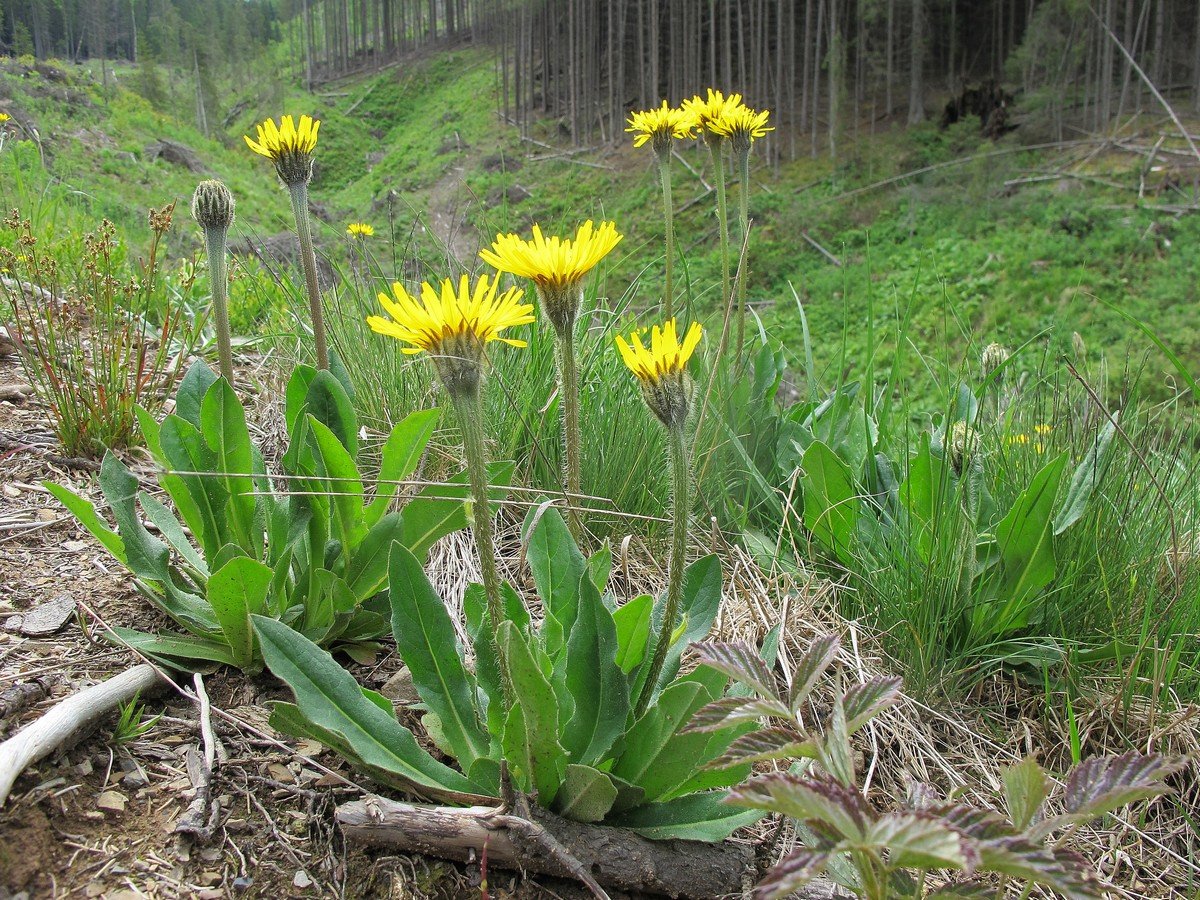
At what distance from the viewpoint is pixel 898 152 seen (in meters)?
19.5

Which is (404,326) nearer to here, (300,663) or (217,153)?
(300,663)

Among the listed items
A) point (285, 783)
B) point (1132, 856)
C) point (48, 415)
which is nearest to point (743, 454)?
point (1132, 856)

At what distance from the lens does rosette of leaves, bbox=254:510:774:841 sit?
1175 mm

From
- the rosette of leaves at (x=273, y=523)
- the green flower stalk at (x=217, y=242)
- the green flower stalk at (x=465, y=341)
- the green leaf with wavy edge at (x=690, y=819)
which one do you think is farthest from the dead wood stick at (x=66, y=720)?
the green leaf with wavy edge at (x=690, y=819)

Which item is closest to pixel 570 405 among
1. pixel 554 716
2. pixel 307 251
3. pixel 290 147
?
pixel 554 716

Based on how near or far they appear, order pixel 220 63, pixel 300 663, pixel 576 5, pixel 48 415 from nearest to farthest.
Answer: pixel 300 663, pixel 48 415, pixel 576 5, pixel 220 63

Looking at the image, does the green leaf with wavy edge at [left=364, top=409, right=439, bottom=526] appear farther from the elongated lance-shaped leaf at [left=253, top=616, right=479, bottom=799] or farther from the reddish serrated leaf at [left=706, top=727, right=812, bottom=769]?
the reddish serrated leaf at [left=706, top=727, right=812, bottom=769]

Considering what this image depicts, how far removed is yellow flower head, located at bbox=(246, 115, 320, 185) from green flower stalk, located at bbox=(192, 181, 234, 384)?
13cm

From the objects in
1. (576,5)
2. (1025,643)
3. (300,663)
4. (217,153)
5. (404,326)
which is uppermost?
(576,5)

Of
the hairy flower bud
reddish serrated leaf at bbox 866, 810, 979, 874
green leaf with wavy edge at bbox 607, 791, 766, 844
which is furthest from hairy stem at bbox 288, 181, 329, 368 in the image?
reddish serrated leaf at bbox 866, 810, 979, 874

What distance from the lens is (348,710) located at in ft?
4.12

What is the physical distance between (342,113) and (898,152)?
26791mm

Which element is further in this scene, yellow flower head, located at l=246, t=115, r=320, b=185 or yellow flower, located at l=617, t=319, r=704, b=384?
yellow flower head, located at l=246, t=115, r=320, b=185

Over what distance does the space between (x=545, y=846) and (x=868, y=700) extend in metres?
0.50
